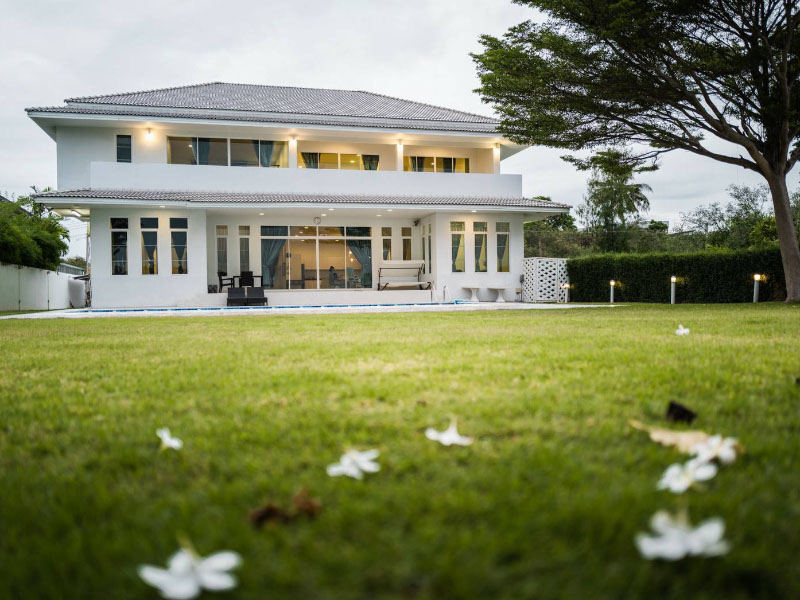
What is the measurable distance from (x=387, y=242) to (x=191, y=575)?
744 inches

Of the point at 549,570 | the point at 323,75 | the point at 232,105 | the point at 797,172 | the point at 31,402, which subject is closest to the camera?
the point at 549,570

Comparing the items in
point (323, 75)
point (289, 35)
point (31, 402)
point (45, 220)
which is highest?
point (323, 75)

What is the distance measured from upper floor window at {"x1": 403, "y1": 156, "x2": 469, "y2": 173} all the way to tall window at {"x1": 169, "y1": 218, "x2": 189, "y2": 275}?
852 centimetres

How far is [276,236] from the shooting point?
60.7 feet

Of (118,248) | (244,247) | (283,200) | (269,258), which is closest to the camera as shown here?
(118,248)

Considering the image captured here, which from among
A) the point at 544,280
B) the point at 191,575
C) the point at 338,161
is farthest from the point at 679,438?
the point at 338,161

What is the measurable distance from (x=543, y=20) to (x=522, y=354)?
10892 millimetres

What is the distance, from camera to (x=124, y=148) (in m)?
17.3

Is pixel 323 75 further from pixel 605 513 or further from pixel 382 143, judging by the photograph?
pixel 605 513

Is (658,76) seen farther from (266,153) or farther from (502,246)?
(266,153)

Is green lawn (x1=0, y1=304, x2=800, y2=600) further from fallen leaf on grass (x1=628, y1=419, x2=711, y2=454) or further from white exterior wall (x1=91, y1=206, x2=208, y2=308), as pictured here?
white exterior wall (x1=91, y1=206, x2=208, y2=308)

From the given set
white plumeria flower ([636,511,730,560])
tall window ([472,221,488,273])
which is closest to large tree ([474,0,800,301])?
tall window ([472,221,488,273])

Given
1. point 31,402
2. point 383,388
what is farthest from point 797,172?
point 31,402

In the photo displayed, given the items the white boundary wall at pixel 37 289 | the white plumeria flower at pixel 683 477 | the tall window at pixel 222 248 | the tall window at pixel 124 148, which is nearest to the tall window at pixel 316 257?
the tall window at pixel 222 248
